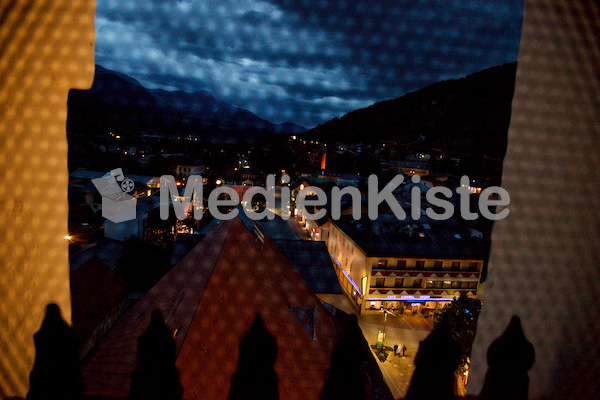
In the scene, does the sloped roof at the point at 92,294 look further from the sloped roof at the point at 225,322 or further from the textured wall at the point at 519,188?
the textured wall at the point at 519,188

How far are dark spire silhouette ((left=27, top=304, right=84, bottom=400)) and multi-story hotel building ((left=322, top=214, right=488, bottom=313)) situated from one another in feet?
26.3

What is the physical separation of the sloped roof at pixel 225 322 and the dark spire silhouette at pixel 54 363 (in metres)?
1.56

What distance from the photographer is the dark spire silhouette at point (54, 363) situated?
41 centimetres

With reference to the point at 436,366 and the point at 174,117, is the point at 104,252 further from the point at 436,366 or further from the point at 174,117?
the point at 174,117

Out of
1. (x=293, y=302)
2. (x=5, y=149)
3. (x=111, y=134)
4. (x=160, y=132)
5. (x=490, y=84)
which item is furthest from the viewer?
(x=160, y=132)

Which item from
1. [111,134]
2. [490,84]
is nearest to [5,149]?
[111,134]

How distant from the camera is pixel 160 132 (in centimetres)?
5378

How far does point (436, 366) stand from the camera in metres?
0.50

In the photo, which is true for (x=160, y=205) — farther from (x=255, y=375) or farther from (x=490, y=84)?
(x=490, y=84)

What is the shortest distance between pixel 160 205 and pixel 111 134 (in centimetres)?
2654

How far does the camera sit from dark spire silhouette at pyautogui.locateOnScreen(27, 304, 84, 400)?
1.34 ft

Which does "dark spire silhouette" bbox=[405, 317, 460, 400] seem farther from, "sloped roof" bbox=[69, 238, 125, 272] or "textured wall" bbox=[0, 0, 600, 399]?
"sloped roof" bbox=[69, 238, 125, 272]

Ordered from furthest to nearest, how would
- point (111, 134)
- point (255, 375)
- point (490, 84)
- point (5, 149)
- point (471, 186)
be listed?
point (490, 84)
point (111, 134)
point (471, 186)
point (255, 375)
point (5, 149)

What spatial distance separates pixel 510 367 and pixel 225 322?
2.40 metres
